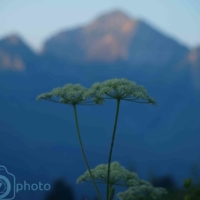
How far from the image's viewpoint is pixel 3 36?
6.18m

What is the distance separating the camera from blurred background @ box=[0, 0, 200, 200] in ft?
20.5

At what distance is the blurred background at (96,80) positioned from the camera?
6258 millimetres

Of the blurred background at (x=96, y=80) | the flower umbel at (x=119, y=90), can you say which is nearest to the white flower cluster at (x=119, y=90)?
the flower umbel at (x=119, y=90)

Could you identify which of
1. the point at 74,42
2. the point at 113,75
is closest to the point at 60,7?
the point at 74,42

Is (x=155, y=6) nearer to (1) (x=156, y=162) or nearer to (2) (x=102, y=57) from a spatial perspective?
(2) (x=102, y=57)

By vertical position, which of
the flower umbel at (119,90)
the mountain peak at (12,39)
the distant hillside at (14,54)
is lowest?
the flower umbel at (119,90)

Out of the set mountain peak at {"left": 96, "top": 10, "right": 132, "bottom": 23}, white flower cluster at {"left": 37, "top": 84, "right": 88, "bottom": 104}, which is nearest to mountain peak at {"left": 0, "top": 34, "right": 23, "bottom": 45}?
mountain peak at {"left": 96, "top": 10, "right": 132, "bottom": 23}

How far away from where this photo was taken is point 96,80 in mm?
6543

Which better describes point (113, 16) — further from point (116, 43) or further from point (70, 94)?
point (70, 94)

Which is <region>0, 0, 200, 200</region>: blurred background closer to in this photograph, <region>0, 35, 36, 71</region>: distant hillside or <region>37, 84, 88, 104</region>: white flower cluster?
<region>0, 35, 36, 71</region>: distant hillside

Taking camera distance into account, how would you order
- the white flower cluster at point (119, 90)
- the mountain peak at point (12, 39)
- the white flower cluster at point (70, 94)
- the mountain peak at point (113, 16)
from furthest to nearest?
the mountain peak at point (113, 16) < the mountain peak at point (12, 39) < the white flower cluster at point (70, 94) < the white flower cluster at point (119, 90)

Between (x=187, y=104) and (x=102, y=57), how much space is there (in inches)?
42.8

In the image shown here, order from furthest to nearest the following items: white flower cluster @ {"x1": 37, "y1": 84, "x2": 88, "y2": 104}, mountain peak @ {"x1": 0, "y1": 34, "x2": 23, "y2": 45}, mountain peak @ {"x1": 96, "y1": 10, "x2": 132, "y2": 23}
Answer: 1. mountain peak @ {"x1": 96, "y1": 10, "x2": 132, "y2": 23}
2. mountain peak @ {"x1": 0, "y1": 34, "x2": 23, "y2": 45}
3. white flower cluster @ {"x1": 37, "y1": 84, "x2": 88, "y2": 104}

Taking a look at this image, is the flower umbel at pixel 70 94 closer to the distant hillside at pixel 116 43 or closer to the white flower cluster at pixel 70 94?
the white flower cluster at pixel 70 94
